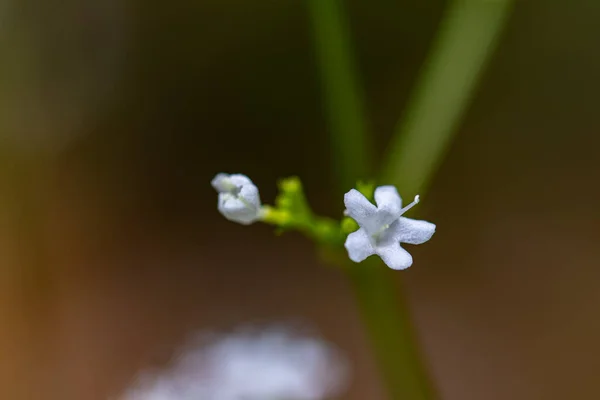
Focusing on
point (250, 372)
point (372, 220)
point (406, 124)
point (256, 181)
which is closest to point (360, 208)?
point (372, 220)

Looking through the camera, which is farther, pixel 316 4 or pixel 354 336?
pixel 354 336

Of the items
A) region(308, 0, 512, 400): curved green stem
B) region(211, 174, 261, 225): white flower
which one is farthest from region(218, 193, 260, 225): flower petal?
region(308, 0, 512, 400): curved green stem

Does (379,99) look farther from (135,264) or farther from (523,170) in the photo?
(135,264)

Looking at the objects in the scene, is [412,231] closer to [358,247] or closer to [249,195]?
[358,247]

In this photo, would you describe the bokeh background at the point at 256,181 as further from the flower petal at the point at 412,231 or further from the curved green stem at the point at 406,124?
the flower petal at the point at 412,231

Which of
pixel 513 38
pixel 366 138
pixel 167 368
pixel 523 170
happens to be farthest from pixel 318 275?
pixel 366 138

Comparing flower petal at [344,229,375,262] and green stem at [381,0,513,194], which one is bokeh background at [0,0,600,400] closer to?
green stem at [381,0,513,194]
